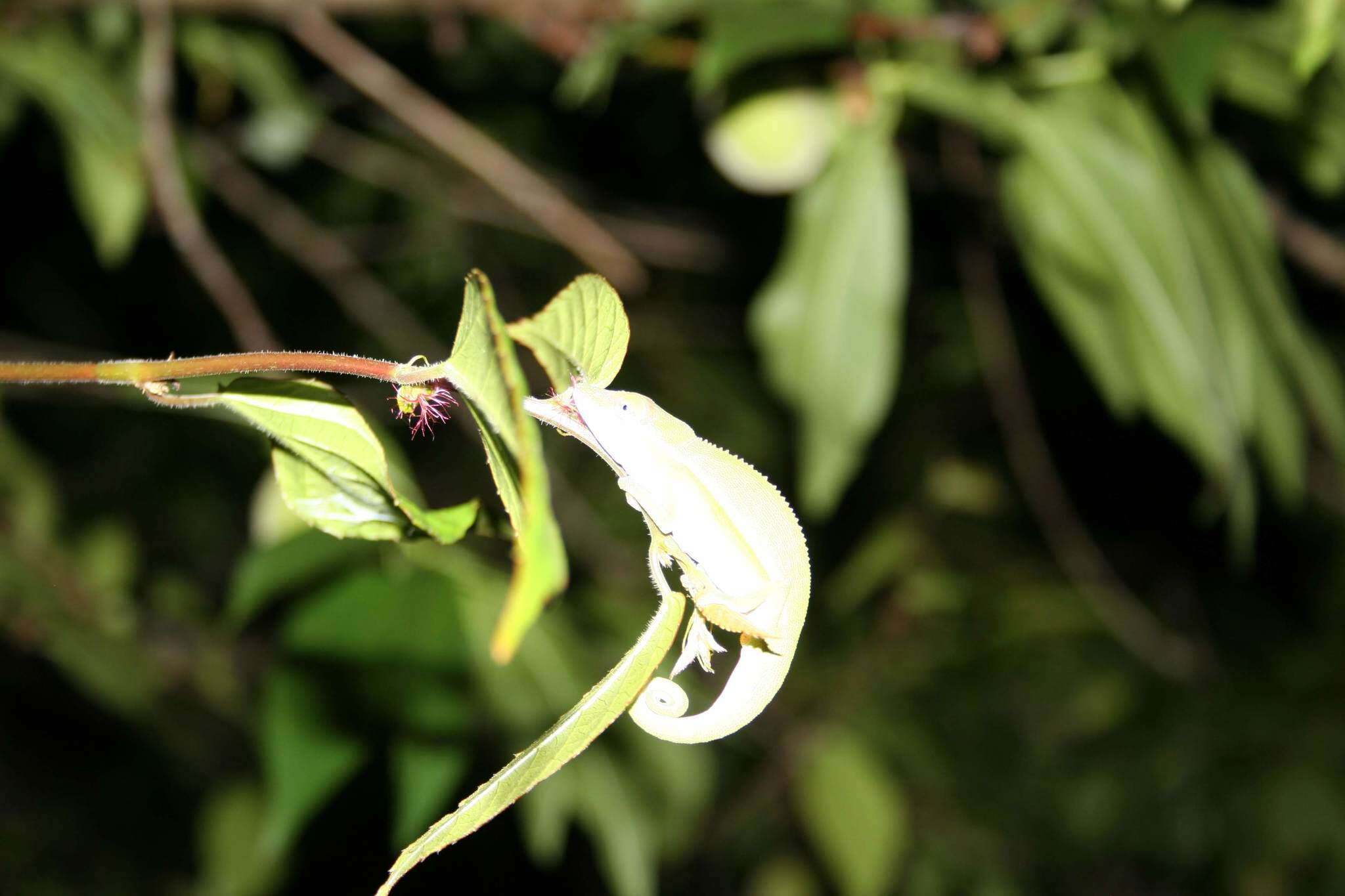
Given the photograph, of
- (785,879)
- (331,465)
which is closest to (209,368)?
(331,465)

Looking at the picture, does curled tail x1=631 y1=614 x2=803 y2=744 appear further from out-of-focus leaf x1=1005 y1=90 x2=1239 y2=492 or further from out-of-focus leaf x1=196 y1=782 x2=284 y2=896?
out-of-focus leaf x1=196 y1=782 x2=284 y2=896

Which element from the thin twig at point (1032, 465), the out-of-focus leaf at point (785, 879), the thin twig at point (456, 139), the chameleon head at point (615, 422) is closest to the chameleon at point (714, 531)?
the chameleon head at point (615, 422)

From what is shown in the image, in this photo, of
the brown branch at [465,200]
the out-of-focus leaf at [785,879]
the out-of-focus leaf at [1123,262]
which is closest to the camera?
the out-of-focus leaf at [1123,262]

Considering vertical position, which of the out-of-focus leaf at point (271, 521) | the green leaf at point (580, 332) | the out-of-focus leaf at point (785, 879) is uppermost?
the green leaf at point (580, 332)

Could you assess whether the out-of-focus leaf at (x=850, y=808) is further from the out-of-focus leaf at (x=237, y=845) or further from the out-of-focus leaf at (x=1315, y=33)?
the out-of-focus leaf at (x=1315, y=33)

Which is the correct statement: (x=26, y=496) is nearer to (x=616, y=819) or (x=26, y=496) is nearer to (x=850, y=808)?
(x=616, y=819)

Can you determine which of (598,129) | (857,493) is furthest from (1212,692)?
(598,129)

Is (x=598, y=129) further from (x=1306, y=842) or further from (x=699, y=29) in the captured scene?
(x=1306, y=842)

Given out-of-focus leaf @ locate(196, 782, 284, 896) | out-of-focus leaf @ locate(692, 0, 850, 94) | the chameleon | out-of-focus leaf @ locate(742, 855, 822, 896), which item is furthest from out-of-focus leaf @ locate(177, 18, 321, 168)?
out-of-focus leaf @ locate(742, 855, 822, 896)
